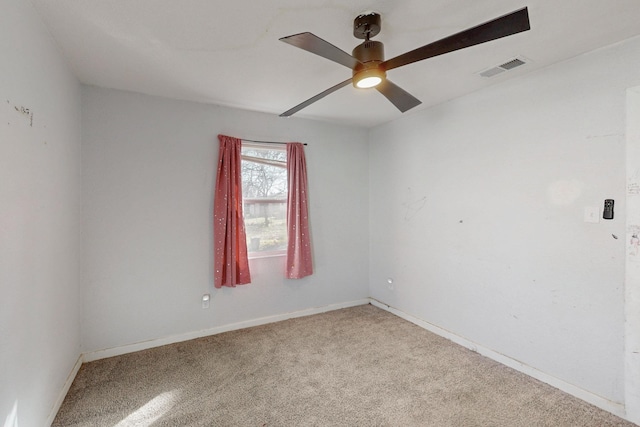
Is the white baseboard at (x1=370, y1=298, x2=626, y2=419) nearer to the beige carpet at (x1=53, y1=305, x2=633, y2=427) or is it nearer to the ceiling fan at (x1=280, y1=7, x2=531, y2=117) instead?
the beige carpet at (x1=53, y1=305, x2=633, y2=427)

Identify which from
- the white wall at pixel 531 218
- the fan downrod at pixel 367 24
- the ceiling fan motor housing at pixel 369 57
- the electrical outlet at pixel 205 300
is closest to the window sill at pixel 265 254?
the electrical outlet at pixel 205 300

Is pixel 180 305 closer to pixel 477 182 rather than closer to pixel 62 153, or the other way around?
pixel 62 153

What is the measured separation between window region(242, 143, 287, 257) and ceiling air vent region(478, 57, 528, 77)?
2.11 meters

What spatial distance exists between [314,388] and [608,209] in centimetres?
237

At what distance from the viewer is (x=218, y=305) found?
3182mm

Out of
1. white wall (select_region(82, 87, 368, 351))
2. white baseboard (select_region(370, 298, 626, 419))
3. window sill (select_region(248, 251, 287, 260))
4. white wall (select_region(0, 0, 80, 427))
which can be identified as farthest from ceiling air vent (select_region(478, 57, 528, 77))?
white wall (select_region(0, 0, 80, 427))

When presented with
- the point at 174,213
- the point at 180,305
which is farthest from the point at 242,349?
the point at 174,213

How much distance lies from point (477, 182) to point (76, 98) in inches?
139

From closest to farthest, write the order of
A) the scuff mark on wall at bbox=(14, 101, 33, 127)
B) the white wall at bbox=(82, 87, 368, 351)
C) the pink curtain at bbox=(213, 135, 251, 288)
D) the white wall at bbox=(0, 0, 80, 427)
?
the white wall at bbox=(0, 0, 80, 427) → the scuff mark on wall at bbox=(14, 101, 33, 127) → the white wall at bbox=(82, 87, 368, 351) → the pink curtain at bbox=(213, 135, 251, 288)

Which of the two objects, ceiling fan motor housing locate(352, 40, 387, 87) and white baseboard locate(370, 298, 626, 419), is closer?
ceiling fan motor housing locate(352, 40, 387, 87)

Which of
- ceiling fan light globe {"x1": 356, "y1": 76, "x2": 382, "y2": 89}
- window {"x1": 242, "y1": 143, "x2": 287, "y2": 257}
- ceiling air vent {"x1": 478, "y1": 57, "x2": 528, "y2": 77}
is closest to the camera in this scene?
ceiling fan light globe {"x1": 356, "y1": 76, "x2": 382, "y2": 89}

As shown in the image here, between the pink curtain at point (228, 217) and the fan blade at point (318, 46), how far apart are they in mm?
1799

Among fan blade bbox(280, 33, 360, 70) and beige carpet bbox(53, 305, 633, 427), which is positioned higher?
fan blade bbox(280, 33, 360, 70)

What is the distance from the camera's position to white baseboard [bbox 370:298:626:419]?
196 cm
